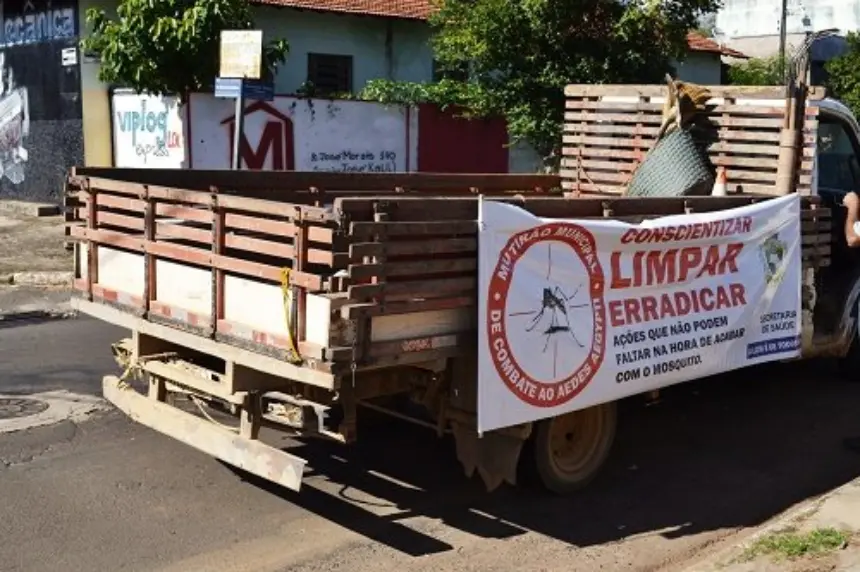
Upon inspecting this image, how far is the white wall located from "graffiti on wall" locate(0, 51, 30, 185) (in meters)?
4.41

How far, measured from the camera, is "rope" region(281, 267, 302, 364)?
191 inches

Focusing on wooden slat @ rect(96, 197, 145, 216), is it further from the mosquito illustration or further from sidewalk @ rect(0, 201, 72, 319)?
sidewalk @ rect(0, 201, 72, 319)

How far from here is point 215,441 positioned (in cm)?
531

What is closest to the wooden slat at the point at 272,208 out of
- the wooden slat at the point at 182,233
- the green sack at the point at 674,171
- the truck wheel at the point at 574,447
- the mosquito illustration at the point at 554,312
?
the wooden slat at the point at 182,233

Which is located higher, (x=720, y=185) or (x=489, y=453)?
(x=720, y=185)

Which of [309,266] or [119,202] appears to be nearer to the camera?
[309,266]

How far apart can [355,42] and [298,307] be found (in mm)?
16585

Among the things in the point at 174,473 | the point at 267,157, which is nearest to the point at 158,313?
the point at 174,473

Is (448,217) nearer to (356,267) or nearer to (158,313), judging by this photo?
(356,267)

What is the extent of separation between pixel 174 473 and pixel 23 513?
897mm

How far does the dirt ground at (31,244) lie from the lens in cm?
1312

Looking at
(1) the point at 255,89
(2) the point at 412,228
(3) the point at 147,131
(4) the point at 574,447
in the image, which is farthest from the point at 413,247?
(3) the point at 147,131

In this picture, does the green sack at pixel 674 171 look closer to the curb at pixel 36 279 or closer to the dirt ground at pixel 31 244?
the curb at pixel 36 279

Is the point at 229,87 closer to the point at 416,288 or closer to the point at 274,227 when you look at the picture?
the point at 274,227
